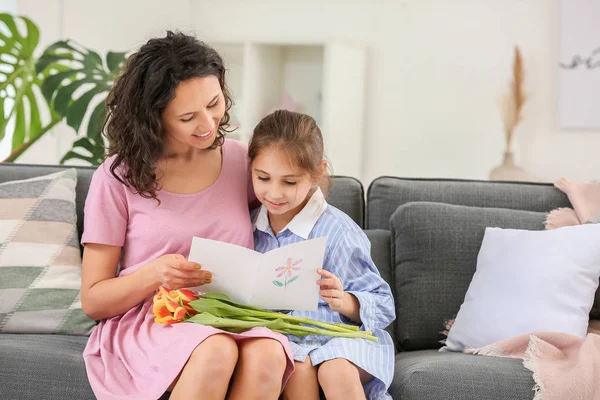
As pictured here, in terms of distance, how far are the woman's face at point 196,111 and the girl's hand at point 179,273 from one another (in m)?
0.30

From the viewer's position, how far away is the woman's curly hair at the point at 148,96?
194 centimetres

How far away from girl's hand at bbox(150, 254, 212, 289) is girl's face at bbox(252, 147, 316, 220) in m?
0.25

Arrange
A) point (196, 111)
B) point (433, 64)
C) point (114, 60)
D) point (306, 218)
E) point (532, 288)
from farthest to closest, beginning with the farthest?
point (433, 64)
point (114, 60)
point (532, 288)
point (306, 218)
point (196, 111)

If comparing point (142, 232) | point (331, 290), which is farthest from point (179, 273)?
point (331, 290)

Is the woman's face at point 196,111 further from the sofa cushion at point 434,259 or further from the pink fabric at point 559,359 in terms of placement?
the pink fabric at point 559,359

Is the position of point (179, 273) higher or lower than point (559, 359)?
higher

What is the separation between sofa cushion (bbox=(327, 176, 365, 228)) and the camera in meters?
2.46

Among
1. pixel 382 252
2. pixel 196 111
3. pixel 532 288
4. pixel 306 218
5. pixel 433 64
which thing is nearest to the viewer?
pixel 196 111

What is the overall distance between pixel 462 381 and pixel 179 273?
686 millimetres

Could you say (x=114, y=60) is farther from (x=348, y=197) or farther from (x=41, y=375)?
(x=41, y=375)

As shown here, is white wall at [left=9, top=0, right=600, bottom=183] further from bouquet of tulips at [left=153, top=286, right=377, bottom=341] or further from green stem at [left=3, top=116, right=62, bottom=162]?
bouquet of tulips at [left=153, top=286, right=377, bottom=341]

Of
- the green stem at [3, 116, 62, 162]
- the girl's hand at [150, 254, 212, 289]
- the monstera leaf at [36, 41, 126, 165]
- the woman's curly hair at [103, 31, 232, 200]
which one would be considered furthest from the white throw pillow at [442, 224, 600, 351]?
the green stem at [3, 116, 62, 162]

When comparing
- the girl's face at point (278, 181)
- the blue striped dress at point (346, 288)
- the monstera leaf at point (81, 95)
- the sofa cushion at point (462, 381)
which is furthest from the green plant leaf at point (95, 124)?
the sofa cushion at point (462, 381)

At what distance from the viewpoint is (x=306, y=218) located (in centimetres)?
204
